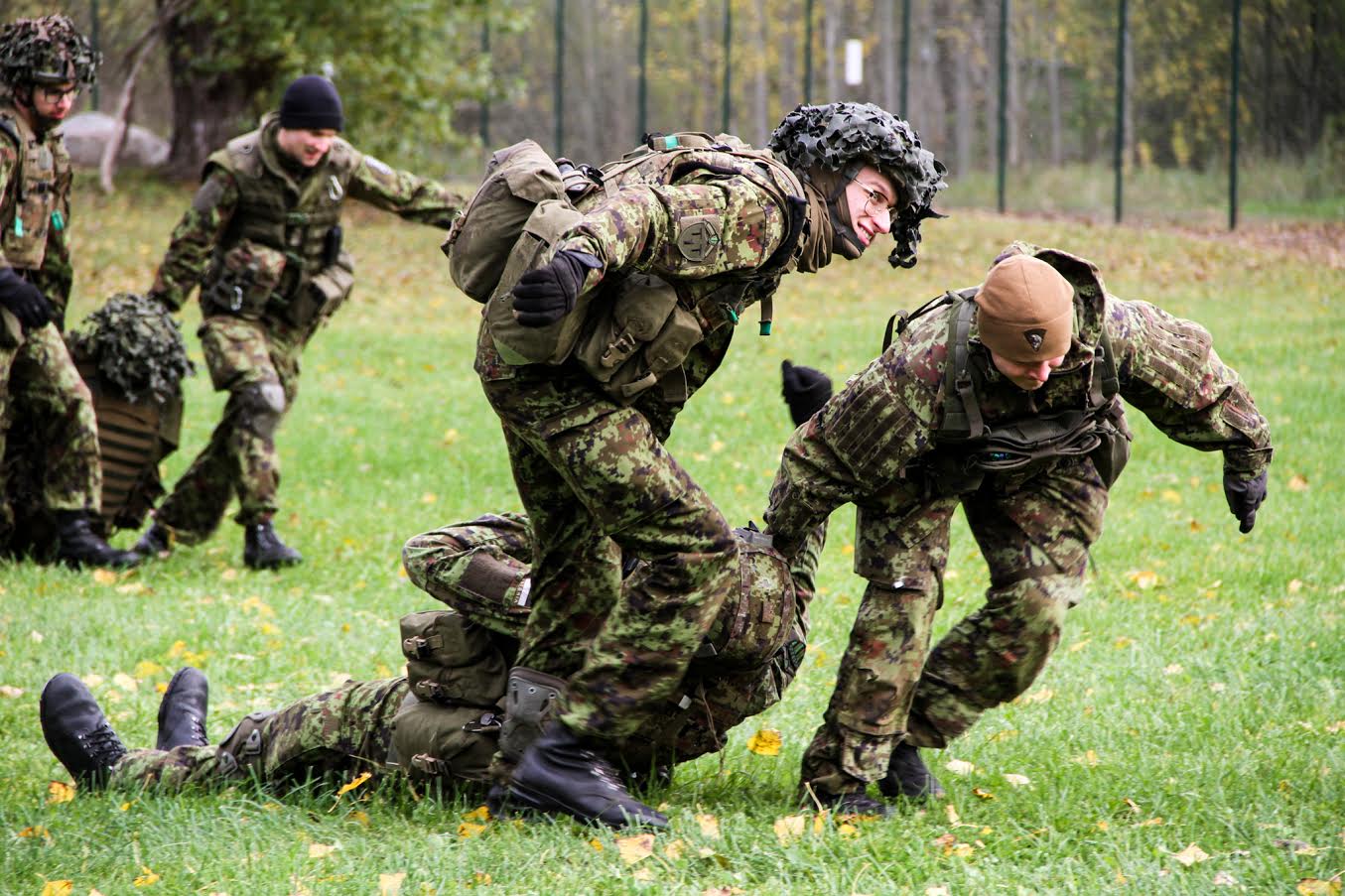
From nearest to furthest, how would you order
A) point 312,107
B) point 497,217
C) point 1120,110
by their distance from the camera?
point 497,217, point 312,107, point 1120,110

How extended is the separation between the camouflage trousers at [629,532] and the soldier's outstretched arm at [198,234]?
4.46 meters

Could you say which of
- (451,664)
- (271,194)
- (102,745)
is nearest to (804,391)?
(451,664)

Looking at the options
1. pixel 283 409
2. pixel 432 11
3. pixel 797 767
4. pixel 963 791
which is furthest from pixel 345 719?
pixel 432 11

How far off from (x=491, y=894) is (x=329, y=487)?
273 inches

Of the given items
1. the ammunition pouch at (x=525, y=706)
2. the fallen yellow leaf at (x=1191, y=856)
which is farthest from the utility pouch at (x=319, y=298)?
the fallen yellow leaf at (x=1191, y=856)

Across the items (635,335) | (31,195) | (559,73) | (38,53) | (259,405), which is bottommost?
(259,405)

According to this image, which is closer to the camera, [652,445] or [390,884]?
[390,884]

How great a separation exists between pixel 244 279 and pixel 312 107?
101cm

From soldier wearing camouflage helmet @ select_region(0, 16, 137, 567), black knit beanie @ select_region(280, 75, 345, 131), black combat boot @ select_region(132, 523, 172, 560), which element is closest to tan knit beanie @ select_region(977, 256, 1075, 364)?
black knit beanie @ select_region(280, 75, 345, 131)

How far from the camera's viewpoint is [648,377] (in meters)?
4.17

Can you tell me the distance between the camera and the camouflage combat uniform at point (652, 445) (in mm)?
3926

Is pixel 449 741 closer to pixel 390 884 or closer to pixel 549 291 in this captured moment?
pixel 390 884

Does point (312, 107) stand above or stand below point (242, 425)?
above

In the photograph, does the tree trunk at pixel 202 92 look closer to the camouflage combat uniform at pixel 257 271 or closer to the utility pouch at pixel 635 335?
the camouflage combat uniform at pixel 257 271
